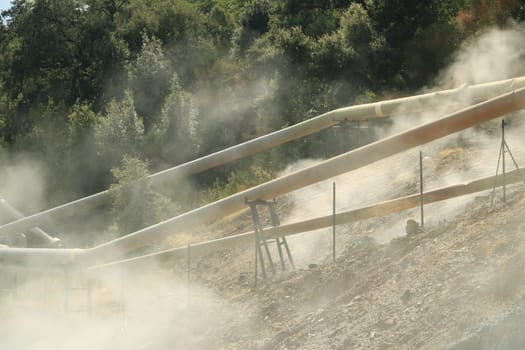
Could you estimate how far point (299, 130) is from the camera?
24594 mm

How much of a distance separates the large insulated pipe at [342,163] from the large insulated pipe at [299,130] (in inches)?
192

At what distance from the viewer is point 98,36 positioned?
142 ft

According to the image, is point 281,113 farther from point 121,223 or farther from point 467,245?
point 467,245

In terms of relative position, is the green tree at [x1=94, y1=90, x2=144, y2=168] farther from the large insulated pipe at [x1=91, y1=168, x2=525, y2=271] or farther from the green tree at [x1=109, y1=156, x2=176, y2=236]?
the large insulated pipe at [x1=91, y1=168, x2=525, y2=271]

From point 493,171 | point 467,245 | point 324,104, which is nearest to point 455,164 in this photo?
point 493,171

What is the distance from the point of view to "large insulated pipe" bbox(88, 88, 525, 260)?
15109mm

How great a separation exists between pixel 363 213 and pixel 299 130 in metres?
8.11

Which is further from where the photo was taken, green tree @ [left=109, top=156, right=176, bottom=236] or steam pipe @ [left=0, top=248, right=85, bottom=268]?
green tree @ [left=109, top=156, right=176, bottom=236]

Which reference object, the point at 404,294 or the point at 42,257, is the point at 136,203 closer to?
the point at 42,257

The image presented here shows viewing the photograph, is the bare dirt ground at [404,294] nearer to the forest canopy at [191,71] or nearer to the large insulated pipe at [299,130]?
the large insulated pipe at [299,130]

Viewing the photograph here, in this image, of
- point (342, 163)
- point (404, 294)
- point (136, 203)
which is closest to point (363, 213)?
point (342, 163)

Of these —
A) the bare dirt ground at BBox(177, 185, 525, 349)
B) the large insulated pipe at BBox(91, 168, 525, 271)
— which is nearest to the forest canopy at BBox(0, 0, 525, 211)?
the large insulated pipe at BBox(91, 168, 525, 271)

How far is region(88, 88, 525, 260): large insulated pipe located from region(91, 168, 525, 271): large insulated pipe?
682mm

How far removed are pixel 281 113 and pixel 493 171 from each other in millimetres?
14666
